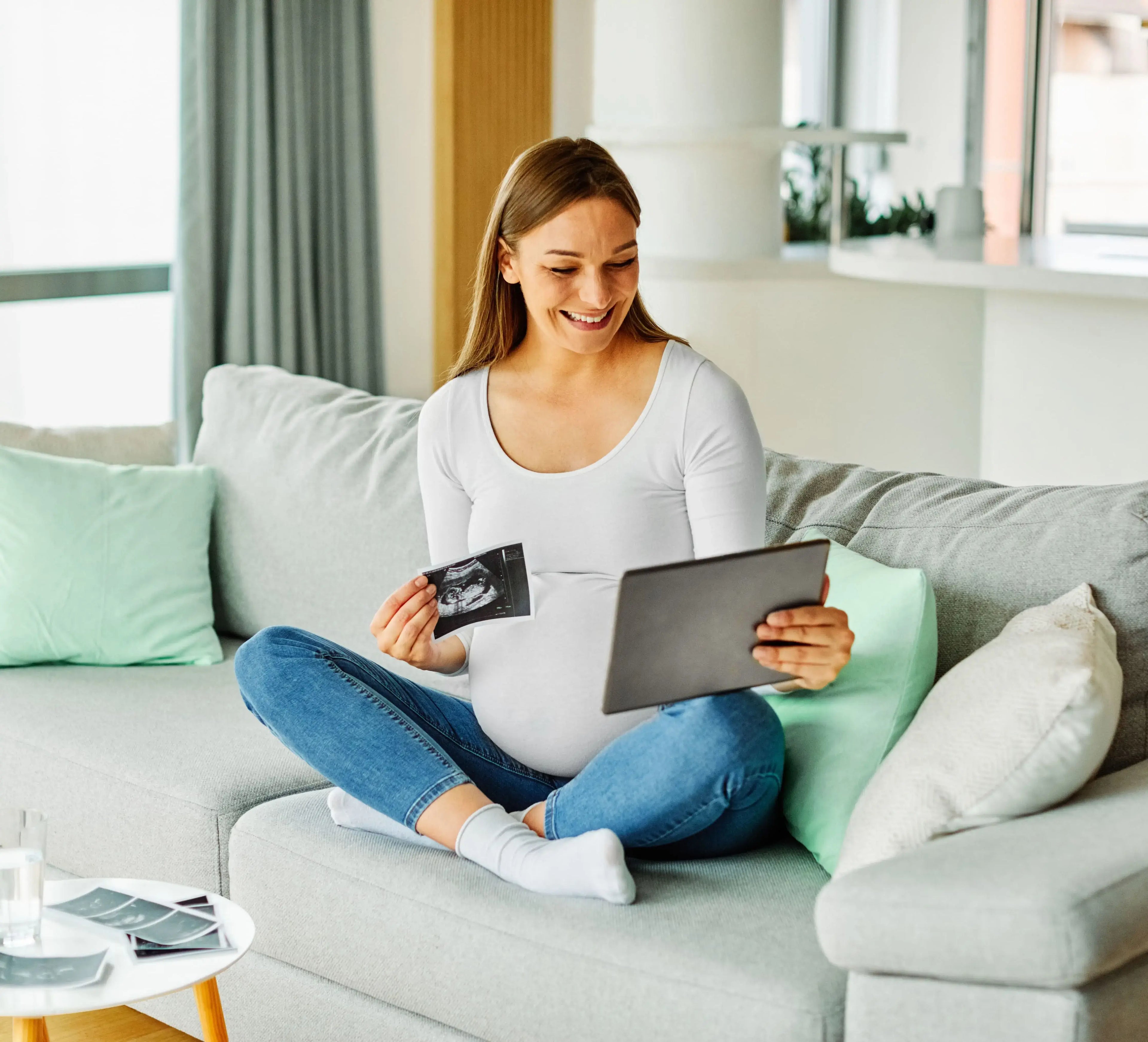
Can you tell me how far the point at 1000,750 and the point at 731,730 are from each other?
0.28 metres

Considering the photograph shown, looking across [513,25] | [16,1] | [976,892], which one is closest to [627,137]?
[513,25]

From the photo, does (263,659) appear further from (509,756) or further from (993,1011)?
(993,1011)

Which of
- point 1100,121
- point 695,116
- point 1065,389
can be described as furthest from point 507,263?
point 1100,121

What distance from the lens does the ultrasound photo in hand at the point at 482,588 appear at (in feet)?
5.60

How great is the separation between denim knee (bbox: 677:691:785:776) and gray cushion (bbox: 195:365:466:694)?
0.80 m

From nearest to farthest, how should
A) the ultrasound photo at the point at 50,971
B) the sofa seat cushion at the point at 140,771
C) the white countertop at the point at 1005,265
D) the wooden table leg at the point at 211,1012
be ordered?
1. the ultrasound photo at the point at 50,971
2. the wooden table leg at the point at 211,1012
3. the sofa seat cushion at the point at 140,771
4. the white countertop at the point at 1005,265

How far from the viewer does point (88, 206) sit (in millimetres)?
3654

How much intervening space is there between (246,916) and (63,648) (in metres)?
1.15

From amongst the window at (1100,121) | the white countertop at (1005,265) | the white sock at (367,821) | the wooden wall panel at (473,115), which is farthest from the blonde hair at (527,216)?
the window at (1100,121)

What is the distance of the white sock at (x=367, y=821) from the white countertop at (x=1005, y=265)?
2.21 metres

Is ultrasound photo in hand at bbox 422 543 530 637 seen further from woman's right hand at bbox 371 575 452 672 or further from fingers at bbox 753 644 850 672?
fingers at bbox 753 644 850 672

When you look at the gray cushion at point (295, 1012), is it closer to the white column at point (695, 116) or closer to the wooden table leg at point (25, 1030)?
the wooden table leg at point (25, 1030)

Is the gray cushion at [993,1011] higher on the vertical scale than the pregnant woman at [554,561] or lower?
lower

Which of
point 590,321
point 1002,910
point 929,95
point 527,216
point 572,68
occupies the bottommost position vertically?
point 1002,910
